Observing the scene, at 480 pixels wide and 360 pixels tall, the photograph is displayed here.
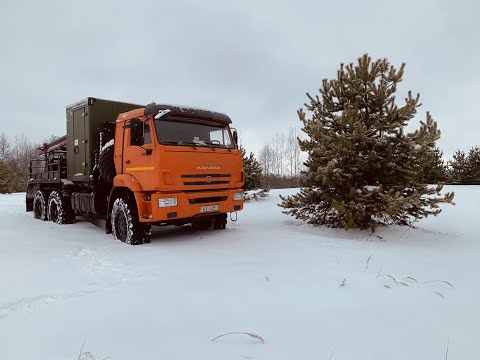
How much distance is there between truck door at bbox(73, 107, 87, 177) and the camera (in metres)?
8.24

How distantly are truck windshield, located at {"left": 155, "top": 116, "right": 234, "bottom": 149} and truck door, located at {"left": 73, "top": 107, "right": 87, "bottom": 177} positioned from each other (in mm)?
2933

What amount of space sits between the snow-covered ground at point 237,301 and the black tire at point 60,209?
3395 mm

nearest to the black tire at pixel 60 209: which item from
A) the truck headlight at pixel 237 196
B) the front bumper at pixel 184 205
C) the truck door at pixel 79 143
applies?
the truck door at pixel 79 143

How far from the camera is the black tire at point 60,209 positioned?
9.51 metres

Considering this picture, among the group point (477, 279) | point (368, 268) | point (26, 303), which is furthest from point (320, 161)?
point (26, 303)

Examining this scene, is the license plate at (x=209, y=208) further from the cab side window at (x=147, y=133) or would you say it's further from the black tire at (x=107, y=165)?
the black tire at (x=107, y=165)

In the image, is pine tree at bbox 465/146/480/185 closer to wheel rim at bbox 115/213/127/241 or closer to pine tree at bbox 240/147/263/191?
pine tree at bbox 240/147/263/191

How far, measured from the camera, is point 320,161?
25.2 feet

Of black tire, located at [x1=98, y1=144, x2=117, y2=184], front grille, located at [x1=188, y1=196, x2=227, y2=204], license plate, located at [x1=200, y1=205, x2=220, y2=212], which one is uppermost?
black tire, located at [x1=98, y1=144, x2=117, y2=184]

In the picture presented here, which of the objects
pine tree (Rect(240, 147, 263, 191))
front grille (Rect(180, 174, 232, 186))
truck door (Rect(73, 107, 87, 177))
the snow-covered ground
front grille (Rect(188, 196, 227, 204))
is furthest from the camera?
pine tree (Rect(240, 147, 263, 191))

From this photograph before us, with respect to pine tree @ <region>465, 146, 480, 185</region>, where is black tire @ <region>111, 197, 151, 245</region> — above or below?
below

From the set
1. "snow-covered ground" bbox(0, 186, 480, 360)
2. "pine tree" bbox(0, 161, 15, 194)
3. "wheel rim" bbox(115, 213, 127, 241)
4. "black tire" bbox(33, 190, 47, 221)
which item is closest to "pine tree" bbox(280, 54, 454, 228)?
"snow-covered ground" bbox(0, 186, 480, 360)

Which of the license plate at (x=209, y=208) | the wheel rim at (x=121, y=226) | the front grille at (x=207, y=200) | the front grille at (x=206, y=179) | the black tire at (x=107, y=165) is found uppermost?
the black tire at (x=107, y=165)

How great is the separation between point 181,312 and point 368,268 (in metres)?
2.82
